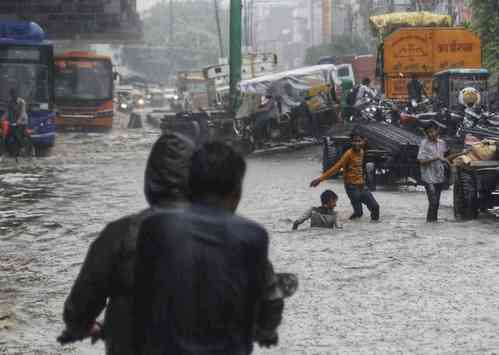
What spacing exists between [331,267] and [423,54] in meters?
21.0

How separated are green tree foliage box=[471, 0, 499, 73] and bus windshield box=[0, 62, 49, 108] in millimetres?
14353

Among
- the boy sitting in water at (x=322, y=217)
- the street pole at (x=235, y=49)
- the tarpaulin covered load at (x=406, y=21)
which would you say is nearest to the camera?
the boy sitting in water at (x=322, y=217)

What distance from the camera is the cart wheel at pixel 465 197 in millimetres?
14758

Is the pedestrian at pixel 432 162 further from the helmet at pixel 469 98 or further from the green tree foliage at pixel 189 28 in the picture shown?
the green tree foliage at pixel 189 28

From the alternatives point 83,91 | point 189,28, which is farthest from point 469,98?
point 189,28

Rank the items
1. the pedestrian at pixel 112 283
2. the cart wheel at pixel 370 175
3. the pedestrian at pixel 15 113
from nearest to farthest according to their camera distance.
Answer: the pedestrian at pixel 112 283 < the cart wheel at pixel 370 175 < the pedestrian at pixel 15 113

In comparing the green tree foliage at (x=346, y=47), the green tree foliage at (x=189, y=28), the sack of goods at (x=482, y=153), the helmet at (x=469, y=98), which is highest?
the green tree foliage at (x=189, y=28)

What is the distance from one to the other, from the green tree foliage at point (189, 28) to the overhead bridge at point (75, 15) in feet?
211

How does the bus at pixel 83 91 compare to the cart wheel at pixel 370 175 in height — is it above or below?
above

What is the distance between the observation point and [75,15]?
1992 inches

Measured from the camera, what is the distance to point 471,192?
14.7 meters

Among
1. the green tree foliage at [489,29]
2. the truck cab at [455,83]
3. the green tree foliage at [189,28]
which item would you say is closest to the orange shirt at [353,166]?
the truck cab at [455,83]

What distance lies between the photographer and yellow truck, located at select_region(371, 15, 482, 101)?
101ft

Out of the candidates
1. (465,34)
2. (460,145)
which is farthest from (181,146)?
(465,34)
